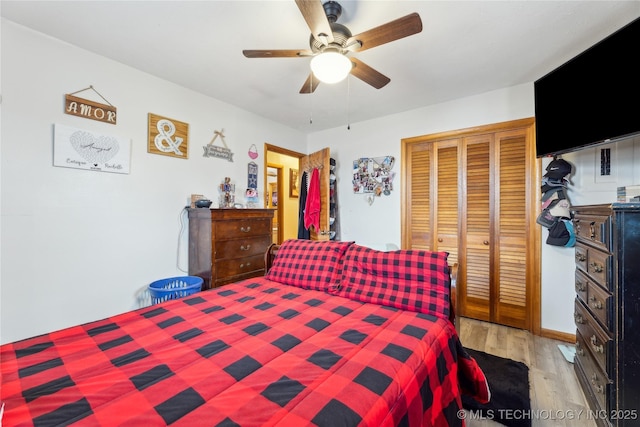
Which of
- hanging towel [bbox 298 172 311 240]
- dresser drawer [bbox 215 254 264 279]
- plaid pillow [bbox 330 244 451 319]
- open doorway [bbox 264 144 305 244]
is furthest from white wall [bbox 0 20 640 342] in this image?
plaid pillow [bbox 330 244 451 319]

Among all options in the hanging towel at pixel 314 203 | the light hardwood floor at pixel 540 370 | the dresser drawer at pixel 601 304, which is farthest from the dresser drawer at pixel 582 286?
the hanging towel at pixel 314 203

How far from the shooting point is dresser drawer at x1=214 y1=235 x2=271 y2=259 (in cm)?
252

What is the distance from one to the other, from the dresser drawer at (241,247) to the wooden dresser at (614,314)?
8.65ft

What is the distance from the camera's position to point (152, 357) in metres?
1.02

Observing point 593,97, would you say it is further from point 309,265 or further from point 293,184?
point 293,184

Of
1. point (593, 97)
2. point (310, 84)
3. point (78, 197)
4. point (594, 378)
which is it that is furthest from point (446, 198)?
point (78, 197)

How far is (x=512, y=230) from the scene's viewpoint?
2.70 m

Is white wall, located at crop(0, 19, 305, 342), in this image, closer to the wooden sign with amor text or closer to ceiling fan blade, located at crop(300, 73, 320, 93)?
the wooden sign with amor text

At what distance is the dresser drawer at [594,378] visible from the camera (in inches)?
52.1

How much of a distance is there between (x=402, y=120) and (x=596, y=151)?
1.83m

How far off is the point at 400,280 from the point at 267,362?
952mm

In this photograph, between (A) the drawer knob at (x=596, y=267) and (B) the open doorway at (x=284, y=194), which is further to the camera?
(B) the open doorway at (x=284, y=194)

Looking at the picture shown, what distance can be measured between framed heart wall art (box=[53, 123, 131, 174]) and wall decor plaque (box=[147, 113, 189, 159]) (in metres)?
0.22

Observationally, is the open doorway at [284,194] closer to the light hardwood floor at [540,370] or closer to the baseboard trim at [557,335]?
the light hardwood floor at [540,370]
